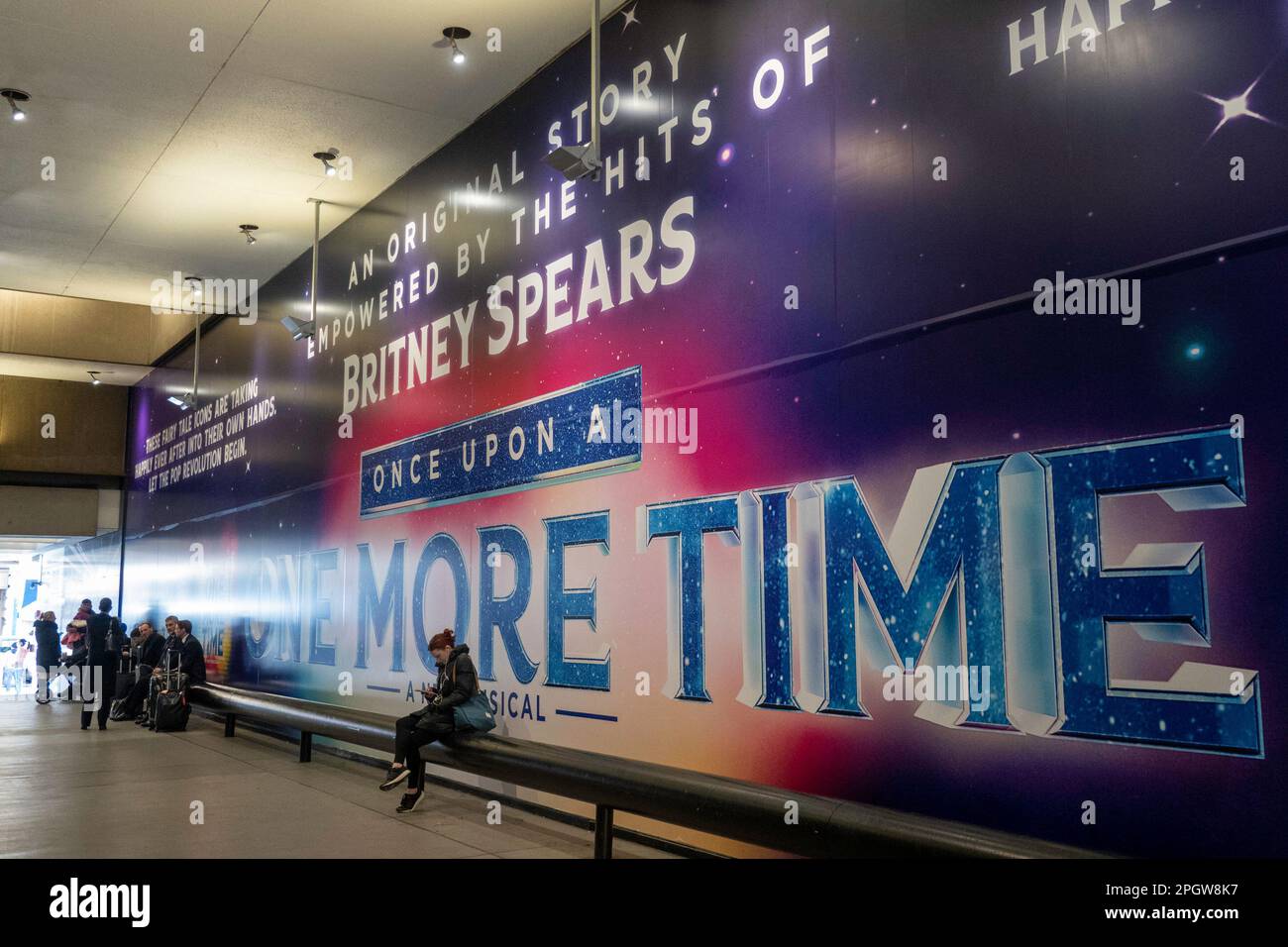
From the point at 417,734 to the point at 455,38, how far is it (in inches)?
178

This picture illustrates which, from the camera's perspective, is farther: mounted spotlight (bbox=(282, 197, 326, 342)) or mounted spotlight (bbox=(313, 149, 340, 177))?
mounted spotlight (bbox=(282, 197, 326, 342))

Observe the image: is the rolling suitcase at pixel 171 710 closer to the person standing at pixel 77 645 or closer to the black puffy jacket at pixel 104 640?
the black puffy jacket at pixel 104 640

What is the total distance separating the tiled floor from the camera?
5.65 meters

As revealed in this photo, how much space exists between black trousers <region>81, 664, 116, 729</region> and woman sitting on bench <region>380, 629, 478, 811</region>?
647cm

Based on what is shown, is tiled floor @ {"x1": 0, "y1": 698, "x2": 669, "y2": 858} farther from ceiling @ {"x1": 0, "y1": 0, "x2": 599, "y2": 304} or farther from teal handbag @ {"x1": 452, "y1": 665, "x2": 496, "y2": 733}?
ceiling @ {"x1": 0, "y1": 0, "x2": 599, "y2": 304}

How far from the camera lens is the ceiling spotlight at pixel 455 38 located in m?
6.96

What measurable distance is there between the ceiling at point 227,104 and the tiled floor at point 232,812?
496cm

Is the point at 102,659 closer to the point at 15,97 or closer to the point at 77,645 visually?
the point at 77,645

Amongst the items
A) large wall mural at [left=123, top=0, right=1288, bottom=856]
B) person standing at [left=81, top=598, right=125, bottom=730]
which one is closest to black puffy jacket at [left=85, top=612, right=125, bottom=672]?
person standing at [left=81, top=598, right=125, bottom=730]

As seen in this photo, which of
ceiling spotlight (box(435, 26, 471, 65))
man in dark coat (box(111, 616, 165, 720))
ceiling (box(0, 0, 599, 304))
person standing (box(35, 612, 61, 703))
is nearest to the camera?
ceiling (box(0, 0, 599, 304))

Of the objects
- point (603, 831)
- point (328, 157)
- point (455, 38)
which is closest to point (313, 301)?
point (328, 157)

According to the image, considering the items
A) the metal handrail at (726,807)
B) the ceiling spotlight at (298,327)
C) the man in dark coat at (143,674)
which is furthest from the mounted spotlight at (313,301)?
the metal handrail at (726,807)
